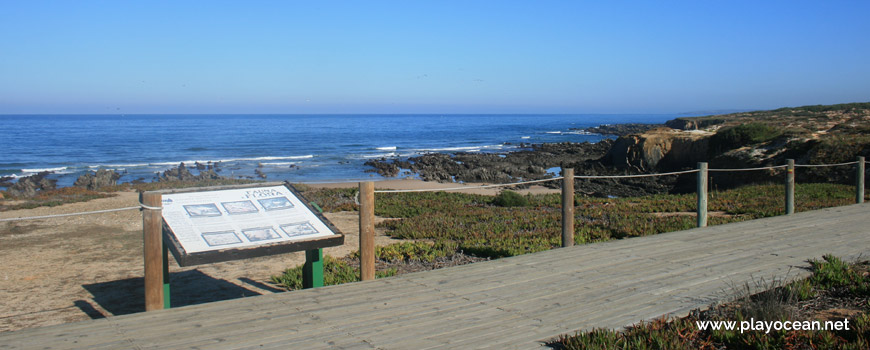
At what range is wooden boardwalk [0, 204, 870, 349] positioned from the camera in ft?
14.2

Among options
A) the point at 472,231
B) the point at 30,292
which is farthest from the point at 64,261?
the point at 472,231

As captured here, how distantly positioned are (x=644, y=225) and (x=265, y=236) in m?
Answer: 7.41

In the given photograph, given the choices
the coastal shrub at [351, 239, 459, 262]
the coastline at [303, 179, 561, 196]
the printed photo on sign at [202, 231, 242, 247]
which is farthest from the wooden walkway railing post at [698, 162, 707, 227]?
the coastline at [303, 179, 561, 196]

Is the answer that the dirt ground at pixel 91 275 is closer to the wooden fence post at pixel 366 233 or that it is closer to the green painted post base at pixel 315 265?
the green painted post base at pixel 315 265

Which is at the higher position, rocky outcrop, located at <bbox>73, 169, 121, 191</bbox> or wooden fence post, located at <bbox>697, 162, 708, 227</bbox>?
wooden fence post, located at <bbox>697, 162, 708, 227</bbox>

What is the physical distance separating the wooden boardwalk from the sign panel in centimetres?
49

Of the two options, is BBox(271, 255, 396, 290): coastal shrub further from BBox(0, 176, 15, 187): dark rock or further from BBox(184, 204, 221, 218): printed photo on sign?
BBox(0, 176, 15, 187): dark rock

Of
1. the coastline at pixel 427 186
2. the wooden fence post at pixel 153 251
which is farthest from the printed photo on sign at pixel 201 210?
the coastline at pixel 427 186

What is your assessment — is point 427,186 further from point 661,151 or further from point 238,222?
point 238,222

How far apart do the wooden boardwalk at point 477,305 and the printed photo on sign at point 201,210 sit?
942 mm

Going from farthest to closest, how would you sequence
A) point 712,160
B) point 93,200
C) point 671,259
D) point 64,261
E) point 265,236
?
1. point 712,160
2. point 93,200
3. point 64,261
4. point 671,259
5. point 265,236

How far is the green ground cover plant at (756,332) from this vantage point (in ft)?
12.9

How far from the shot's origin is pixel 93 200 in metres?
19.7

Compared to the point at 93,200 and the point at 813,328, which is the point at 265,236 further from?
the point at 93,200
